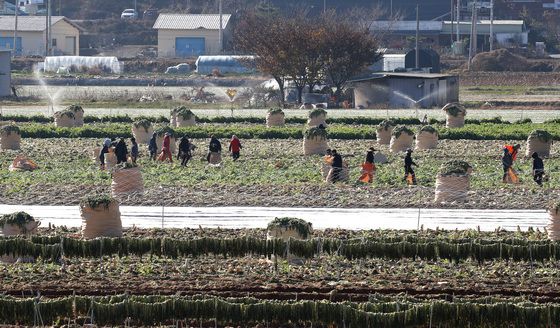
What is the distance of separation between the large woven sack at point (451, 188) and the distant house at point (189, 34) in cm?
6804

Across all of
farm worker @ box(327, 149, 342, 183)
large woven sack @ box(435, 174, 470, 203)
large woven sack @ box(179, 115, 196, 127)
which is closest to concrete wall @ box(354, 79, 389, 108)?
large woven sack @ box(179, 115, 196, 127)

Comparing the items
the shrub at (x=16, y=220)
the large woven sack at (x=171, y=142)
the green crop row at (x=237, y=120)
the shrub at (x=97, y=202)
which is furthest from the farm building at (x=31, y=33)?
the shrub at (x=16, y=220)

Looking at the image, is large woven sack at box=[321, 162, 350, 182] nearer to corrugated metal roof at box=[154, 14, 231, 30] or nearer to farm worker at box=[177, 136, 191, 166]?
farm worker at box=[177, 136, 191, 166]

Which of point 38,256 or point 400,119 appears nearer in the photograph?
point 38,256

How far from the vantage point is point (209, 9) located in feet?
378

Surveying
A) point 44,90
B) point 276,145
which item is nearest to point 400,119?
point 276,145

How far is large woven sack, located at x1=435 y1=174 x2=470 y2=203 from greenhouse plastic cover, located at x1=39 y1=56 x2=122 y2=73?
5726 cm

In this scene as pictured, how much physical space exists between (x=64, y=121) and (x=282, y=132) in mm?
7866

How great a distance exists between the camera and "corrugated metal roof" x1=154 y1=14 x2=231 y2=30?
97.9 meters

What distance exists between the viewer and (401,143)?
134ft

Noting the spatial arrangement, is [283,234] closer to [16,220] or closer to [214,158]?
[16,220]

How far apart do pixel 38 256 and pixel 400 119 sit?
28.4 m

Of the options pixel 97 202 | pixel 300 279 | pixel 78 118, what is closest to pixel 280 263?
pixel 300 279

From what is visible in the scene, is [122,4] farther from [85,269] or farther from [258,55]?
[85,269]
